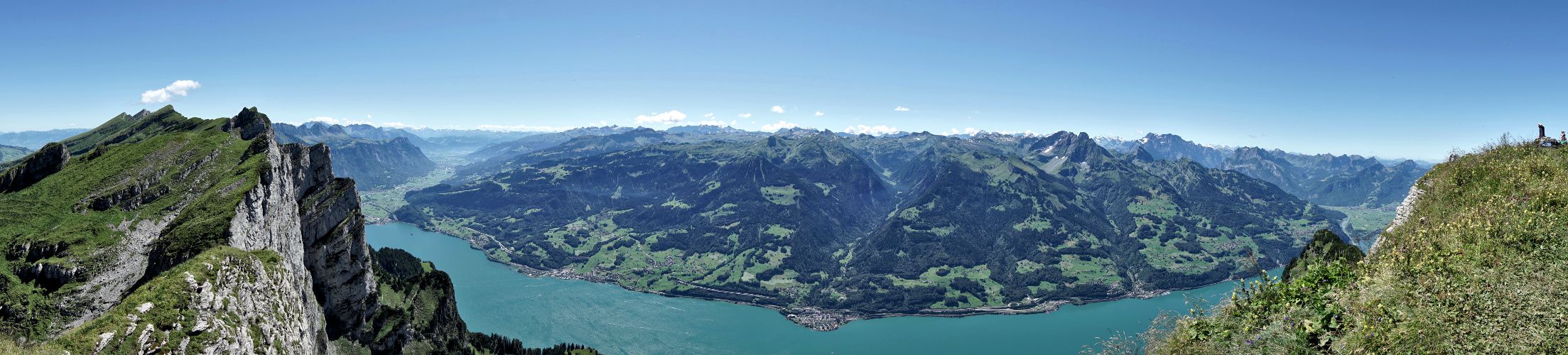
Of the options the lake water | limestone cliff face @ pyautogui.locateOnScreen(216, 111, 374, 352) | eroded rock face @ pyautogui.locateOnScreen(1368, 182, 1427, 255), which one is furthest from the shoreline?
eroded rock face @ pyautogui.locateOnScreen(1368, 182, 1427, 255)

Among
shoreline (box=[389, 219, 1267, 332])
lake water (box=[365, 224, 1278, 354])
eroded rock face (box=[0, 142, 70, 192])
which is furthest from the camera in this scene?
shoreline (box=[389, 219, 1267, 332])

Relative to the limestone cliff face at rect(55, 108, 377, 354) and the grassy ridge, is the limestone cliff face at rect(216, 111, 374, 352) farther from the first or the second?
the grassy ridge

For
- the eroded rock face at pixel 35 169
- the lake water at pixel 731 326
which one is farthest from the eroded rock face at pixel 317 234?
the lake water at pixel 731 326

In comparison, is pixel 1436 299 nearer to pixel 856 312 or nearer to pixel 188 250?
pixel 188 250

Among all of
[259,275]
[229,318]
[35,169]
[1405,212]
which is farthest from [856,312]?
[229,318]

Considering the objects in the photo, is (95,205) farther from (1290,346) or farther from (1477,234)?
(1477,234)

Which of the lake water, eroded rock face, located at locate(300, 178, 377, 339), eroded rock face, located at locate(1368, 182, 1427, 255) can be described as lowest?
the lake water

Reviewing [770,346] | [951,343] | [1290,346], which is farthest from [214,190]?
[951,343]

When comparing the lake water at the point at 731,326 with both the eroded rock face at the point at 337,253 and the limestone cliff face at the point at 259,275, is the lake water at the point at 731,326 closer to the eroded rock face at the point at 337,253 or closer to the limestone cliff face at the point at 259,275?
the eroded rock face at the point at 337,253
